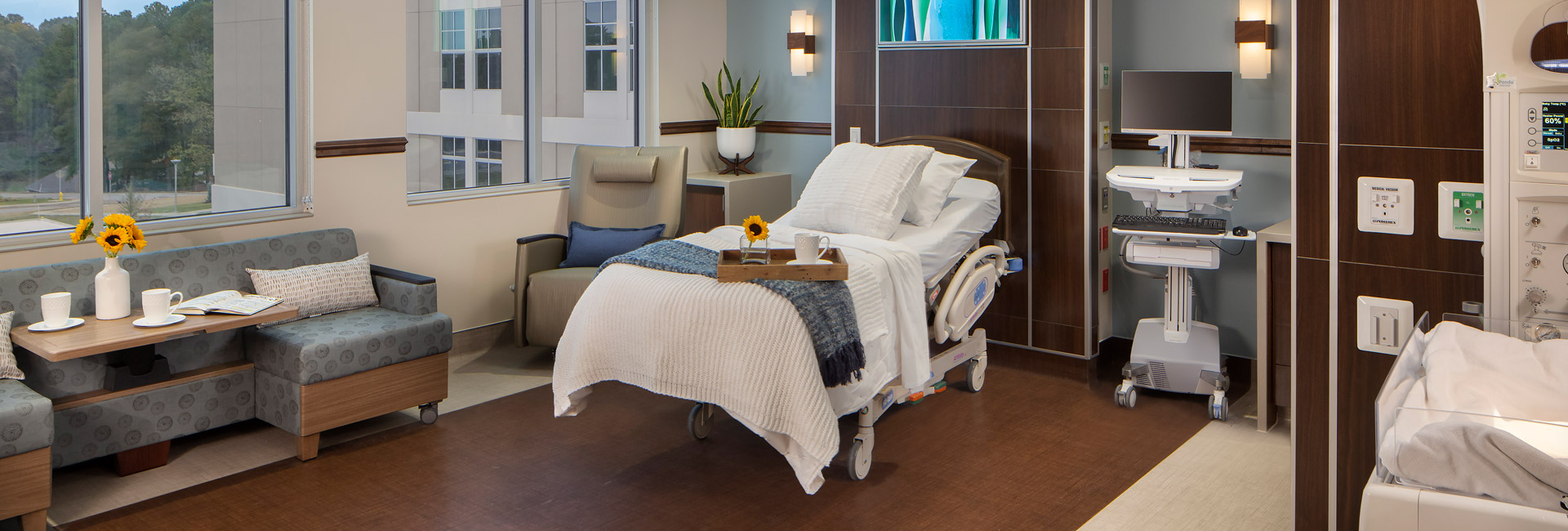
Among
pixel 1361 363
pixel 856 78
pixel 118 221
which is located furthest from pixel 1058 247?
pixel 118 221

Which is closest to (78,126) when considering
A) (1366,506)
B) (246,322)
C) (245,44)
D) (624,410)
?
(245,44)

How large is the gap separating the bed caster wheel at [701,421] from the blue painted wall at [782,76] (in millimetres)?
2518

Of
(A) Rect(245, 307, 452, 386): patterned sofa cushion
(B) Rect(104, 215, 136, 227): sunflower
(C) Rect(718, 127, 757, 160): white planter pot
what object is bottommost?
(A) Rect(245, 307, 452, 386): patterned sofa cushion

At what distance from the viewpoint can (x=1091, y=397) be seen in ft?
15.4

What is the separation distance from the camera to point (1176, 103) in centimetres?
465

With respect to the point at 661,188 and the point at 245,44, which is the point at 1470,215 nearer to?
the point at 661,188

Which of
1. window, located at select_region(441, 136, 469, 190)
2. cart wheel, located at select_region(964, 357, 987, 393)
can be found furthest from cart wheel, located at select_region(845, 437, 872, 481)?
window, located at select_region(441, 136, 469, 190)

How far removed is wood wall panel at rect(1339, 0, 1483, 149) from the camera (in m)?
2.37

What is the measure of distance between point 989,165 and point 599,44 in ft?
7.65

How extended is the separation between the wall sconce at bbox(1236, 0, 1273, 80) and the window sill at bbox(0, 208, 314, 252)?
4.07 metres

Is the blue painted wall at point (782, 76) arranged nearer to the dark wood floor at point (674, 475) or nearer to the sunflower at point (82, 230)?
the dark wood floor at point (674, 475)

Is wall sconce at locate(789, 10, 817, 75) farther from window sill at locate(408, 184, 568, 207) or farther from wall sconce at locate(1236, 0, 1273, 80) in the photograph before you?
wall sconce at locate(1236, 0, 1273, 80)

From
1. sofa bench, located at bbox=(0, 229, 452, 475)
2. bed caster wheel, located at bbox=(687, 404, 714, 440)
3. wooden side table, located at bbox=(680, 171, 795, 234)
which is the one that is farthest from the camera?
wooden side table, located at bbox=(680, 171, 795, 234)

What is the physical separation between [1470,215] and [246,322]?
358cm
